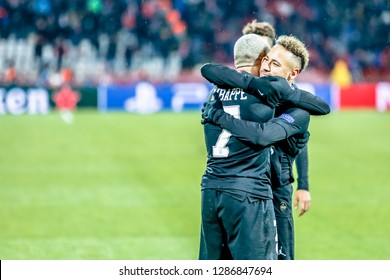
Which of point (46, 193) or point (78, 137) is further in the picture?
point (78, 137)

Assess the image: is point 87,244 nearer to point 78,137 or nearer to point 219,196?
point 219,196

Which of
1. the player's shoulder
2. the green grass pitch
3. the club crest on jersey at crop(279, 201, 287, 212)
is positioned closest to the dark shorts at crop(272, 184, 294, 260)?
the club crest on jersey at crop(279, 201, 287, 212)

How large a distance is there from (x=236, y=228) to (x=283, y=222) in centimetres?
93

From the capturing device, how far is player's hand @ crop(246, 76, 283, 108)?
449cm

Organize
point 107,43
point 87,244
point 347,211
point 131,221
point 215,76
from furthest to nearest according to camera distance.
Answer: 1. point 107,43
2. point 347,211
3. point 131,221
4. point 87,244
5. point 215,76

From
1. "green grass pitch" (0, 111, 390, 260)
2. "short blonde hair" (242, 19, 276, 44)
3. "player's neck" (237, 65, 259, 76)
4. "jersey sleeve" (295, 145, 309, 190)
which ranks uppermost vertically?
"short blonde hair" (242, 19, 276, 44)

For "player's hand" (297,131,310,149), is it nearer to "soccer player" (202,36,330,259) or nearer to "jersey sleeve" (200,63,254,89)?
"soccer player" (202,36,330,259)

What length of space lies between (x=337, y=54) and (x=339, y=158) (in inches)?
623

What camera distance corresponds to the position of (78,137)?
1839 cm

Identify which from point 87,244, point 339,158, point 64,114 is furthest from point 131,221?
point 64,114

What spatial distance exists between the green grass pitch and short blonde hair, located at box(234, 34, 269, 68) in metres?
3.59

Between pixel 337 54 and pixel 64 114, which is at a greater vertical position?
pixel 337 54

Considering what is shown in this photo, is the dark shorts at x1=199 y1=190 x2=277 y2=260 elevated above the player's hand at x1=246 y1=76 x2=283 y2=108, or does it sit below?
below
